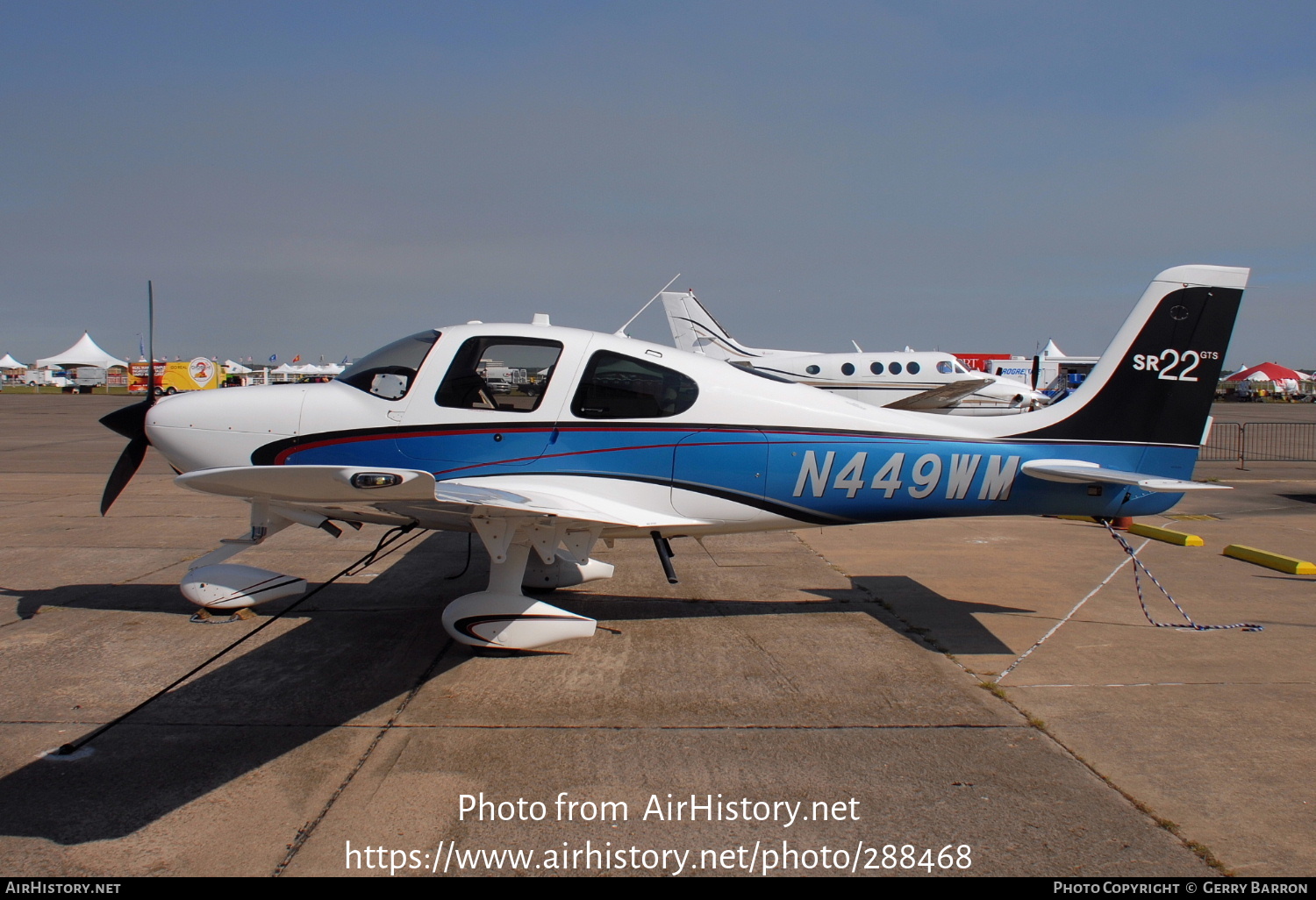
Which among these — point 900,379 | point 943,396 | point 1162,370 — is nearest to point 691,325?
point 900,379

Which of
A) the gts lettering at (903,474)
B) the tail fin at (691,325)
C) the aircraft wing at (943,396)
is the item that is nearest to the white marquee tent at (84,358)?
the tail fin at (691,325)

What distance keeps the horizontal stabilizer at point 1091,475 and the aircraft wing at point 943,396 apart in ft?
57.3

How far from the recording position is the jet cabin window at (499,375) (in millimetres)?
5629

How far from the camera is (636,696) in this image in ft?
15.6

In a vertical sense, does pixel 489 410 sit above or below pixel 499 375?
below

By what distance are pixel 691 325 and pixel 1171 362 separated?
2429cm

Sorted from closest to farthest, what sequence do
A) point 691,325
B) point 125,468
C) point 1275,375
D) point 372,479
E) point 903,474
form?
point 372,479 < point 903,474 < point 125,468 < point 691,325 < point 1275,375

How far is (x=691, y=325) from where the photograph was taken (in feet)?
98.0

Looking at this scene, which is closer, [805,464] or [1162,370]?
[805,464]

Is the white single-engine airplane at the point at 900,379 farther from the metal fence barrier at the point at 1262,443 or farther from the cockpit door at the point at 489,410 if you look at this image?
the cockpit door at the point at 489,410

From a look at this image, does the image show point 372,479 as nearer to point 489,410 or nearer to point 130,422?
point 489,410

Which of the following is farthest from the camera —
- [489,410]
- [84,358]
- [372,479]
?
[84,358]
